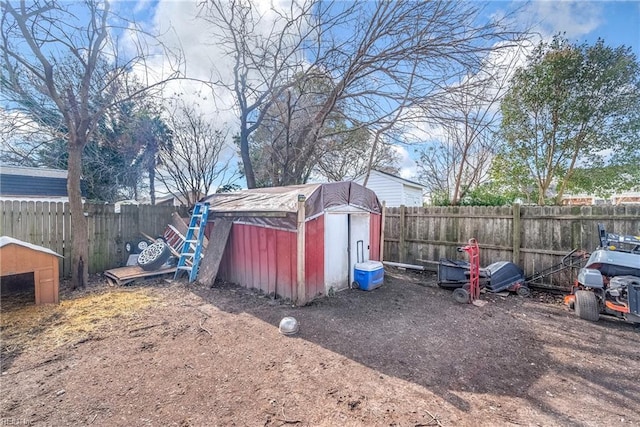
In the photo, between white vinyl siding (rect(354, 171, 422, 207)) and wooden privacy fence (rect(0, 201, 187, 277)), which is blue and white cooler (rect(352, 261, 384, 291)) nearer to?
wooden privacy fence (rect(0, 201, 187, 277))

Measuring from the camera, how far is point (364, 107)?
7590 mm

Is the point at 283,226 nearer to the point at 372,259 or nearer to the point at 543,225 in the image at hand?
the point at 372,259

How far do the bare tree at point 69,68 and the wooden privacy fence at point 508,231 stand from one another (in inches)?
274

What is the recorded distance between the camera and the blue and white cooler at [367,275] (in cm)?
548

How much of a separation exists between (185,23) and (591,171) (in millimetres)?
13951

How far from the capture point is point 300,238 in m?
4.56

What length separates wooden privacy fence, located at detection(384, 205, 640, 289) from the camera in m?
5.17

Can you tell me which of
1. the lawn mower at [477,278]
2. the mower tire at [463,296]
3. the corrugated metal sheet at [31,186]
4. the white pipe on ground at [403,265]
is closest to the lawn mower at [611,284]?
the lawn mower at [477,278]

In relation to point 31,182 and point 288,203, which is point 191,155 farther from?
point 288,203

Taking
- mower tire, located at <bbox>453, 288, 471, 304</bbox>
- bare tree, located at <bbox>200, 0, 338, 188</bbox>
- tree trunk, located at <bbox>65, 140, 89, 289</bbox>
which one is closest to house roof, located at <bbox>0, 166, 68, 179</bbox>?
tree trunk, located at <bbox>65, 140, 89, 289</bbox>

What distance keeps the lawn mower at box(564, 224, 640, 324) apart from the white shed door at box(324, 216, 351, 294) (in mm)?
3655

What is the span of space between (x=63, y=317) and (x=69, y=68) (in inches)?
192

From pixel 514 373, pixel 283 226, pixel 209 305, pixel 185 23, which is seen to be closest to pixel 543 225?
pixel 514 373

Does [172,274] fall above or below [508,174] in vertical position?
below
